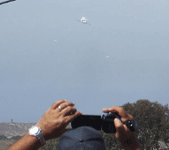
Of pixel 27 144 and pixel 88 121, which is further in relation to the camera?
pixel 88 121

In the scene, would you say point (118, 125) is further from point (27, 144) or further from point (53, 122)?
point (27, 144)

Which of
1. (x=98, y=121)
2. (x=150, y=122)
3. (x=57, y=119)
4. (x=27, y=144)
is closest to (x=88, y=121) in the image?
(x=98, y=121)

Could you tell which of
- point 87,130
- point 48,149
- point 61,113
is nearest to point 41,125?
point 61,113

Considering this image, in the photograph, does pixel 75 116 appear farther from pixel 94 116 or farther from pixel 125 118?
pixel 125 118

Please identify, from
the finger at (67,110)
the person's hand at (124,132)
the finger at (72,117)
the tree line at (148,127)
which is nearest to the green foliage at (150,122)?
the tree line at (148,127)

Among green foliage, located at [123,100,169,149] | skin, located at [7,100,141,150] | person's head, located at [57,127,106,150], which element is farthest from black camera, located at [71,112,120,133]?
green foliage, located at [123,100,169,149]

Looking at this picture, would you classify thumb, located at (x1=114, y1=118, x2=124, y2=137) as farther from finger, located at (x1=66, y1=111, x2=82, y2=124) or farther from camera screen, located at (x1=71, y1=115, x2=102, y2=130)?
finger, located at (x1=66, y1=111, x2=82, y2=124)
